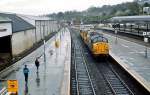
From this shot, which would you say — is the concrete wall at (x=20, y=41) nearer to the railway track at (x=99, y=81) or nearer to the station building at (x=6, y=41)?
the station building at (x=6, y=41)

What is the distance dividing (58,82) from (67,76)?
6.20 feet

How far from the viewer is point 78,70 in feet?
103

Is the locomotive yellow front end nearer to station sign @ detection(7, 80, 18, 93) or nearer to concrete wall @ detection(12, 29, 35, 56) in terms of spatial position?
concrete wall @ detection(12, 29, 35, 56)

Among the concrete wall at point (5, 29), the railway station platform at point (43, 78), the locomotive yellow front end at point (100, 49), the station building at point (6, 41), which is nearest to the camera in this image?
the railway station platform at point (43, 78)

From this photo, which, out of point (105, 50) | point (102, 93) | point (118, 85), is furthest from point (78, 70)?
point (102, 93)

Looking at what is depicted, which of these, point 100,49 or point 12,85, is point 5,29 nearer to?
point 100,49

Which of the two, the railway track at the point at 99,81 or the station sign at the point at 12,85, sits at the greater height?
the station sign at the point at 12,85

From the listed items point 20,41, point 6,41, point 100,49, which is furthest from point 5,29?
point 20,41

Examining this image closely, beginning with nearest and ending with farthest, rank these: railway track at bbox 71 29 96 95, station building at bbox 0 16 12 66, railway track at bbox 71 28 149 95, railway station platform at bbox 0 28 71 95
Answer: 1. railway station platform at bbox 0 28 71 95
2. railway track at bbox 71 28 149 95
3. railway track at bbox 71 29 96 95
4. station building at bbox 0 16 12 66

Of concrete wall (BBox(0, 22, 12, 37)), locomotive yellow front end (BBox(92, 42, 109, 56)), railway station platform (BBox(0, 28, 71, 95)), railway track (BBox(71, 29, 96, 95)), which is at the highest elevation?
concrete wall (BBox(0, 22, 12, 37))

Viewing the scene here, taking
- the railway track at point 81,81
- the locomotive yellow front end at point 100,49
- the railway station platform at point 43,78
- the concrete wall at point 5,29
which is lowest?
the railway track at point 81,81

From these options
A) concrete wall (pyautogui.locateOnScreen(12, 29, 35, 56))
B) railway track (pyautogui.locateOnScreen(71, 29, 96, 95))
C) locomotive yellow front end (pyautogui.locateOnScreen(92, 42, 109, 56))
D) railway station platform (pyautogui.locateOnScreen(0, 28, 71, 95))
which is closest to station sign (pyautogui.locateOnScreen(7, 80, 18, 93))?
railway station platform (pyautogui.locateOnScreen(0, 28, 71, 95))

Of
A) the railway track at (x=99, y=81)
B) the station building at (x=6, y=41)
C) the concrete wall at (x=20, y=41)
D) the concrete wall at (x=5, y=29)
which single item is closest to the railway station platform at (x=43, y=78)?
the railway track at (x=99, y=81)

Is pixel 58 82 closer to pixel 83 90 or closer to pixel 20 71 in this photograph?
pixel 83 90
